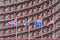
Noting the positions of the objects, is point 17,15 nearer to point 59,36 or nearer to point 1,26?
point 1,26

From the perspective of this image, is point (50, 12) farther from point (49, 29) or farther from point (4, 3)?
point (4, 3)

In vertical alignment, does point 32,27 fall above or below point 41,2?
below

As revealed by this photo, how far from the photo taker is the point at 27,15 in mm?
48875

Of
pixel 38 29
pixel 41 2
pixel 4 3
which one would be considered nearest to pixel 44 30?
pixel 38 29

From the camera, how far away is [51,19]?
47.1 meters

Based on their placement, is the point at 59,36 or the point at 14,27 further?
the point at 14,27

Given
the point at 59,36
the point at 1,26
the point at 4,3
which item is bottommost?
the point at 59,36

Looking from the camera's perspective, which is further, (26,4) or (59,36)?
(26,4)

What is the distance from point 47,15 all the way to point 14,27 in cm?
519

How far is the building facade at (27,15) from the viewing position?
4728 centimetres

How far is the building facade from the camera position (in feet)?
155

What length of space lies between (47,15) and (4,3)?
6699mm

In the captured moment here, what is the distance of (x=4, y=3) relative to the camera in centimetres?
4934

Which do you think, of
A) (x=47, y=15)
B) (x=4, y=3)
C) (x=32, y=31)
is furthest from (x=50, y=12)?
(x=4, y=3)
